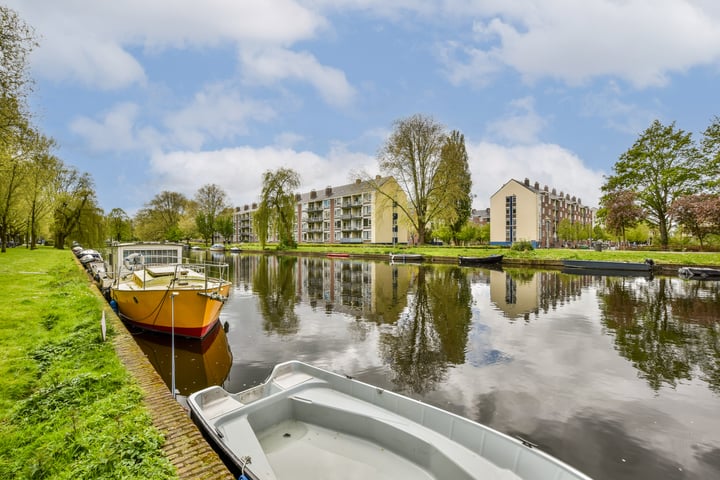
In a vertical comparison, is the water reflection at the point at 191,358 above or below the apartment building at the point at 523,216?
below

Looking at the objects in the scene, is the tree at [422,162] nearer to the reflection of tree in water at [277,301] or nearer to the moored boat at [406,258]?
the moored boat at [406,258]

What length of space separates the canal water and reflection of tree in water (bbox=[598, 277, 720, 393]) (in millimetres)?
58

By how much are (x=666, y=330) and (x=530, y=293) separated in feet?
25.6

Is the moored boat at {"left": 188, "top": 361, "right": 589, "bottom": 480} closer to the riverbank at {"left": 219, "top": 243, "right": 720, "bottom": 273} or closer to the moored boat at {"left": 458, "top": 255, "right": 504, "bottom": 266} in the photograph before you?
the moored boat at {"left": 458, "top": 255, "right": 504, "bottom": 266}

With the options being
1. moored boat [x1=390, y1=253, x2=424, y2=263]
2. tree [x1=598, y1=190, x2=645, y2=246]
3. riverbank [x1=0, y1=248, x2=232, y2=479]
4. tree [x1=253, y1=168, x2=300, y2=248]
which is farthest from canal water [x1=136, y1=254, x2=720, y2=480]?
tree [x1=253, y1=168, x2=300, y2=248]

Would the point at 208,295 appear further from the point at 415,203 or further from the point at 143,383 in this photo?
the point at 415,203

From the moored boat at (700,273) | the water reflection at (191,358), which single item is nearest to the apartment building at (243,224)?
the moored boat at (700,273)

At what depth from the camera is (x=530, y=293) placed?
1911cm

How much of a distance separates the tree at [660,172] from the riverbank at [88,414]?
49.8 meters

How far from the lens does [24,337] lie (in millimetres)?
7355

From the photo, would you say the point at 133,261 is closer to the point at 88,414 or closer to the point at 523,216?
the point at 88,414

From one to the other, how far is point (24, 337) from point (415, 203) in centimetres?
4324

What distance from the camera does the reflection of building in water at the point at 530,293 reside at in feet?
49.2

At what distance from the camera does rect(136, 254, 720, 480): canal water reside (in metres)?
5.33
